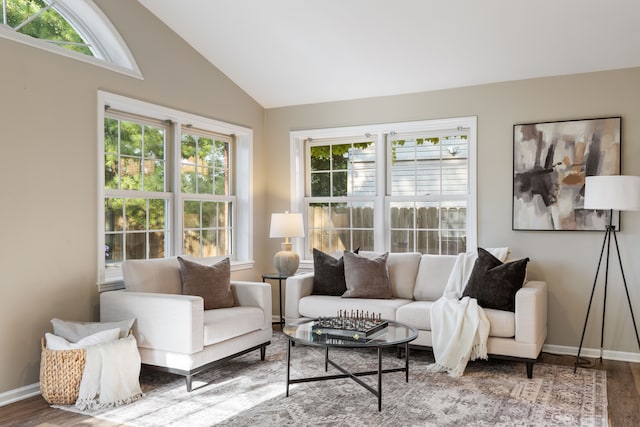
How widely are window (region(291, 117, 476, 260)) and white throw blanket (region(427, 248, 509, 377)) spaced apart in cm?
116

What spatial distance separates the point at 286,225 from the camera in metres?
5.66

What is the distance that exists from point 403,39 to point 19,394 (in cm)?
406

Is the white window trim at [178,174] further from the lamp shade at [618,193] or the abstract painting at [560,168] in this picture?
the lamp shade at [618,193]

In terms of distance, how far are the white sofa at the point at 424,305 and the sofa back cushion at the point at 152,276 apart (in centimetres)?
117

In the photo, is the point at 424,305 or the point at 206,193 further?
the point at 206,193

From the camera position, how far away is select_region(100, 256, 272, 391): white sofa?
12.2 feet

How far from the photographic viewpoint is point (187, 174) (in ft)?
17.7

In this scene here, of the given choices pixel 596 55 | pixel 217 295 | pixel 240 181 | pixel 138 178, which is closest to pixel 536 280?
pixel 596 55

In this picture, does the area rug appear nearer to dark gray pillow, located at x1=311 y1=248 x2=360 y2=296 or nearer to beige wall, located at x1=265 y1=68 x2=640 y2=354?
beige wall, located at x1=265 y1=68 x2=640 y2=354

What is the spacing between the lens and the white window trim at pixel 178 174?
4.24 m

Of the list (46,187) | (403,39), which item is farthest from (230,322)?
(403,39)

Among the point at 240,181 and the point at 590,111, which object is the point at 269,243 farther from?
the point at 590,111

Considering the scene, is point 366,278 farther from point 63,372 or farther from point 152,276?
point 63,372

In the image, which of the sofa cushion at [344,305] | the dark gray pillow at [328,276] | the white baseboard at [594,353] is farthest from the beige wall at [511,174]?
the dark gray pillow at [328,276]
